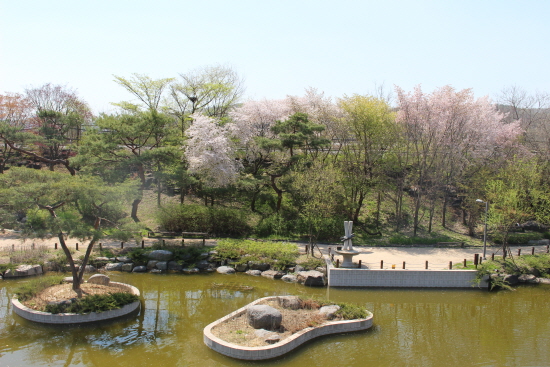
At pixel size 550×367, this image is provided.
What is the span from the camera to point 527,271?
17969mm

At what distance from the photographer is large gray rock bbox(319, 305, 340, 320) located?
12640mm

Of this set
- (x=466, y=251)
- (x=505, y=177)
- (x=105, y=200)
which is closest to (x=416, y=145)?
(x=505, y=177)

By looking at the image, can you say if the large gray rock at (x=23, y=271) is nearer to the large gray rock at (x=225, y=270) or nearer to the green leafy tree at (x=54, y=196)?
the green leafy tree at (x=54, y=196)

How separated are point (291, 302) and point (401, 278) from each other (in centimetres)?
587

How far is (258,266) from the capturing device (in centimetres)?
1831

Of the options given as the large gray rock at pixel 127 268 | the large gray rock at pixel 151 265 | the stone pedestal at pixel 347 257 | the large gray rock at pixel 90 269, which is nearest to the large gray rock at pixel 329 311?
the stone pedestal at pixel 347 257

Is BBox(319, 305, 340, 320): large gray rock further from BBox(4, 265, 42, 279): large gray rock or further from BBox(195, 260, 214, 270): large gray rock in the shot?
BBox(4, 265, 42, 279): large gray rock

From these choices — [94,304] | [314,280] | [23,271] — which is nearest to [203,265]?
[314,280]

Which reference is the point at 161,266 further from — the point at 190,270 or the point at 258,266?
the point at 258,266

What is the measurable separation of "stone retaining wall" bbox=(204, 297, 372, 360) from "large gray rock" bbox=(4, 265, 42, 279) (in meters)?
9.91

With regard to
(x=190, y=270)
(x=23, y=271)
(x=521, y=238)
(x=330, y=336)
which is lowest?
(x=330, y=336)

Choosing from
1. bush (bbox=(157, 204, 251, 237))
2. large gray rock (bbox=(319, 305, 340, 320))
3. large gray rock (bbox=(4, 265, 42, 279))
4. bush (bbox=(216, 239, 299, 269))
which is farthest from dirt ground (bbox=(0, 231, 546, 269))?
large gray rock (bbox=(319, 305, 340, 320))

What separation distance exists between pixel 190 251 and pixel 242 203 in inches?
359

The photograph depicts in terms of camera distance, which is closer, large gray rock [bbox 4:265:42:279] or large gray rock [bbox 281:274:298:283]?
large gray rock [bbox 4:265:42:279]
